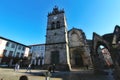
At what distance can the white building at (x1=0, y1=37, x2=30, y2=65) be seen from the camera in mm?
34688

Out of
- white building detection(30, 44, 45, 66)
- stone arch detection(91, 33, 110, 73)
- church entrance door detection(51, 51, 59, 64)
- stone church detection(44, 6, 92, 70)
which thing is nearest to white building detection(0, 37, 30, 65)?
white building detection(30, 44, 45, 66)

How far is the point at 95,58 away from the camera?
13609mm

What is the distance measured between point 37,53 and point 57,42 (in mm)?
25116

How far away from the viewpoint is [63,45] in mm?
24062

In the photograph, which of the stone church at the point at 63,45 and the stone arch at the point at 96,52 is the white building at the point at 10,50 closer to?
the stone church at the point at 63,45

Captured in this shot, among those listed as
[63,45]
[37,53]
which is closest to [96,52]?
[63,45]

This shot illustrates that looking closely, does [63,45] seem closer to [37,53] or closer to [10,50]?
[10,50]

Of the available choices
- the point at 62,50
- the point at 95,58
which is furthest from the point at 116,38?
the point at 62,50

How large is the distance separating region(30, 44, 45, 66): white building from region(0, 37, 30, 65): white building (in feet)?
14.0

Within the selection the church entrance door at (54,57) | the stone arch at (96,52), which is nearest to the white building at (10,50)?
the church entrance door at (54,57)

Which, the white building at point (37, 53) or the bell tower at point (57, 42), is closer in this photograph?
the bell tower at point (57, 42)

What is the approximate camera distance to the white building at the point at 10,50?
114 ft

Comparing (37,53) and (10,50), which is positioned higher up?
(10,50)

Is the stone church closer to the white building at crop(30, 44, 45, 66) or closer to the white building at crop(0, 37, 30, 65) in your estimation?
the white building at crop(0, 37, 30, 65)
